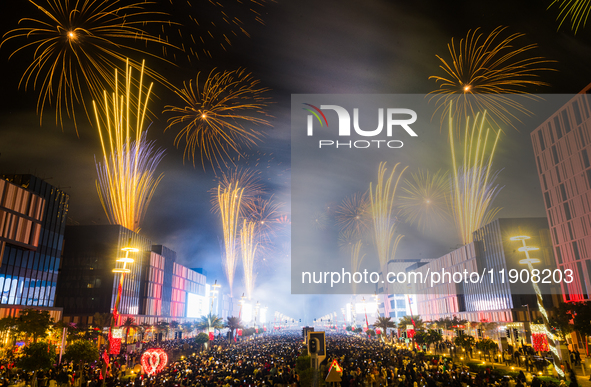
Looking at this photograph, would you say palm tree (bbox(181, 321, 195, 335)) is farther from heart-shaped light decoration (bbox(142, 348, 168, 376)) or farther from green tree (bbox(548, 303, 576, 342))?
green tree (bbox(548, 303, 576, 342))

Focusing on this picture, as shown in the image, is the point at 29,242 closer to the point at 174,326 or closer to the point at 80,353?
the point at 80,353

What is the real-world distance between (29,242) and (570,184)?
73551 mm

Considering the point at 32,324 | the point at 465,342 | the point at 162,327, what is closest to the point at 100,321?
the point at 162,327

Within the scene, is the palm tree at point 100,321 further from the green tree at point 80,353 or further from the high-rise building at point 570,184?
the high-rise building at point 570,184

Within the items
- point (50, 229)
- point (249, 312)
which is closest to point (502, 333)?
point (50, 229)

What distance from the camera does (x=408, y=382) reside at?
2145 centimetres

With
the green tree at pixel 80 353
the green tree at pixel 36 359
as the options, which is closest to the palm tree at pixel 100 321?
the green tree at pixel 80 353

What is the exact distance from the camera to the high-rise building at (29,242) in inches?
1788

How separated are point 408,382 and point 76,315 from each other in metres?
63.3

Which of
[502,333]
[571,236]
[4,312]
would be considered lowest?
[502,333]

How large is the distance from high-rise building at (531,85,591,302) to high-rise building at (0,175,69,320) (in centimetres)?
7090

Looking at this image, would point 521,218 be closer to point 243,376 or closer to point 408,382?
point 408,382

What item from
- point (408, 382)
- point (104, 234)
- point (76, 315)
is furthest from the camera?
point (104, 234)

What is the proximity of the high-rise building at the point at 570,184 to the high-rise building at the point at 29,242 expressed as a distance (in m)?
70.9
